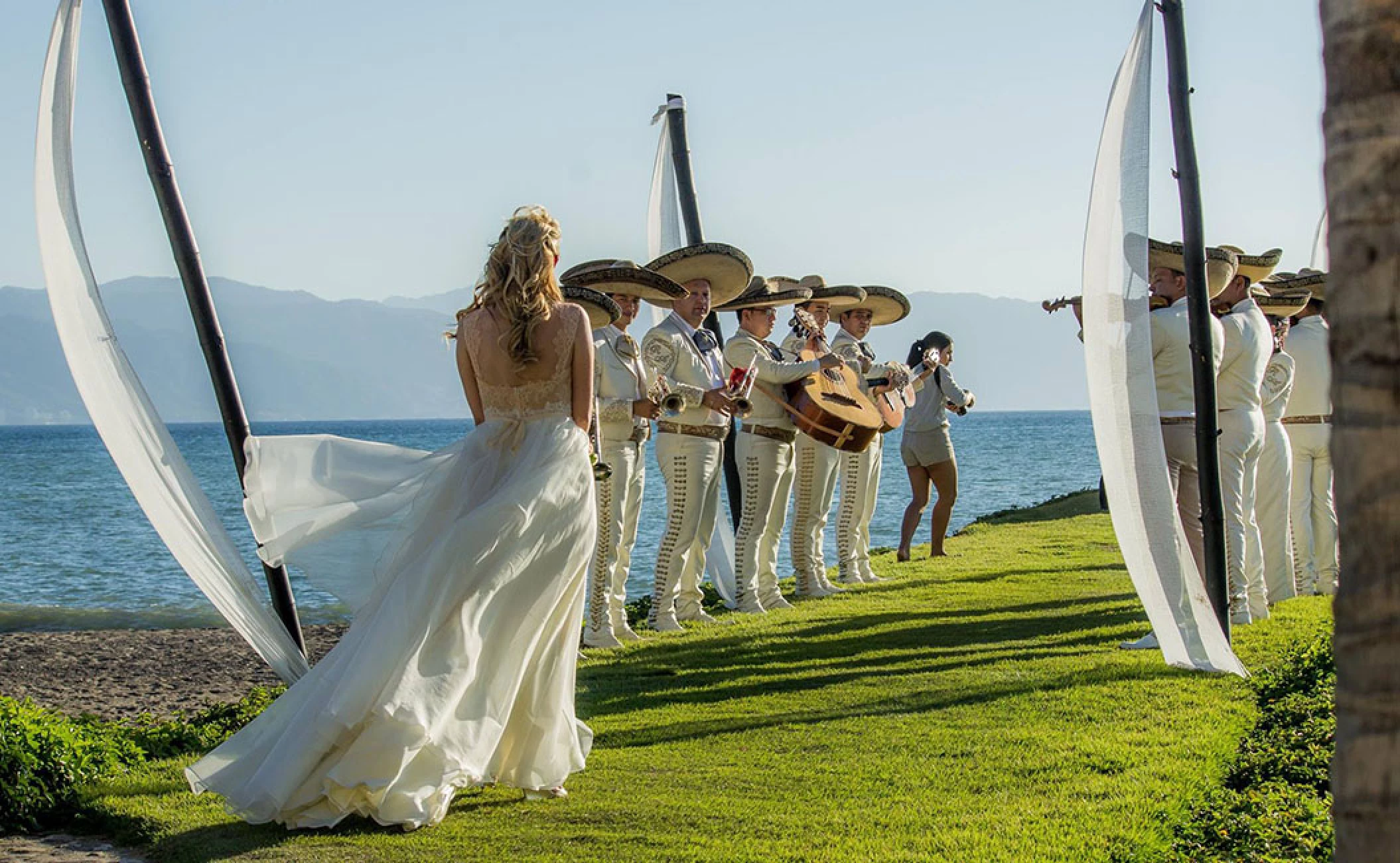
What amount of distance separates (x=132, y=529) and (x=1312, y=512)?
3157 centimetres

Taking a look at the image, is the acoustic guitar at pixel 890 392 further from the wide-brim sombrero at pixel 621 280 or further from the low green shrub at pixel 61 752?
the low green shrub at pixel 61 752

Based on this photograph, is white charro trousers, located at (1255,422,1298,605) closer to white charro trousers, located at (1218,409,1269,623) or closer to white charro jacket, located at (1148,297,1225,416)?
white charro trousers, located at (1218,409,1269,623)

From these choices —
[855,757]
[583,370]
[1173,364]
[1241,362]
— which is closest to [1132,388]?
[1173,364]

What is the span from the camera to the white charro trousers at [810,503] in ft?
41.5

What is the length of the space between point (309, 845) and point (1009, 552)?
1209cm

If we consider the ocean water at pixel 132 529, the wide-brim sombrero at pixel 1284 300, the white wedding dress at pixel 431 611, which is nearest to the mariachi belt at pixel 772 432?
the wide-brim sombrero at pixel 1284 300

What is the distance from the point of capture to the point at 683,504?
10828mm

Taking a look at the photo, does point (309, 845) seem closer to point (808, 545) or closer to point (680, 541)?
point (680, 541)

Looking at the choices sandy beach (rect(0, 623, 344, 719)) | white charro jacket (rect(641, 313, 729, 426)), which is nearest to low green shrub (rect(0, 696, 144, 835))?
sandy beach (rect(0, 623, 344, 719))

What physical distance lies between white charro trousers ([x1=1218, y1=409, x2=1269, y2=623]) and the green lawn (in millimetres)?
249

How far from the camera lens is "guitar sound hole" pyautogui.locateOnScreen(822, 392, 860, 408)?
38.3ft

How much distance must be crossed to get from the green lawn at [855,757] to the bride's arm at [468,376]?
1523mm

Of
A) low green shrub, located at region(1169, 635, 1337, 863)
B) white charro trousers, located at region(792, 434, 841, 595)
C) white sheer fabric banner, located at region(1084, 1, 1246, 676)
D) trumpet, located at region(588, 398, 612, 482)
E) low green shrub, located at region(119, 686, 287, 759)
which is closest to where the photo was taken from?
low green shrub, located at region(1169, 635, 1337, 863)

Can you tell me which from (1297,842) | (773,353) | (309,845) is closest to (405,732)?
(309,845)
